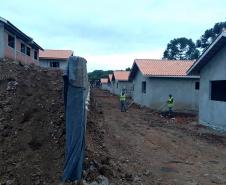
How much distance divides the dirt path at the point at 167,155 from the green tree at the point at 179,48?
7406cm

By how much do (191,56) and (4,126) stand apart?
78408 millimetres

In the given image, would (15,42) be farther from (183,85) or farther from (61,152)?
(61,152)

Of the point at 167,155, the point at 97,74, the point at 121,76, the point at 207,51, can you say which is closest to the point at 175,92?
the point at 207,51

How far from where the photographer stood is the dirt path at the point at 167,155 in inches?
320

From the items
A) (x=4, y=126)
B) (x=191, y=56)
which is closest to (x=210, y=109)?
(x=4, y=126)

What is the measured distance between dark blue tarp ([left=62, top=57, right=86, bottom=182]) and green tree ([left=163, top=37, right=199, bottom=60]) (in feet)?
272

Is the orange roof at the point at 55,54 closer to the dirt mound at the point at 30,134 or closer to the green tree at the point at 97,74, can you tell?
the dirt mound at the point at 30,134

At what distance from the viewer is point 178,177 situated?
8273 mm

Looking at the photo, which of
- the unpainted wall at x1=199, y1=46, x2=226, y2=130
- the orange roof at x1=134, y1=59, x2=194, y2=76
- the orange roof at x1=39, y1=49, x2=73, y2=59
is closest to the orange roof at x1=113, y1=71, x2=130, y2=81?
the orange roof at x1=39, y1=49, x2=73, y2=59

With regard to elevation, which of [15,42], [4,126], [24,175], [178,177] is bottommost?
[178,177]

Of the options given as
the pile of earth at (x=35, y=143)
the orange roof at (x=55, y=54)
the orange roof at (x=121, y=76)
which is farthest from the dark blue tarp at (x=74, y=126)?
the orange roof at (x=121, y=76)

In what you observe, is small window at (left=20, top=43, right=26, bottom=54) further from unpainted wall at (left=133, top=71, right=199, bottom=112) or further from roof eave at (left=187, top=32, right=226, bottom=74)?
roof eave at (left=187, top=32, right=226, bottom=74)

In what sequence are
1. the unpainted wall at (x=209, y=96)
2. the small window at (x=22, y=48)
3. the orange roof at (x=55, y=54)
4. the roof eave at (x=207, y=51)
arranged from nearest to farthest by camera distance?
the roof eave at (x=207, y=51)
the unpainted wall at (x=209, y=96)
the small window at (x=22, y=48)
the orange roof at (x=55, y=54)

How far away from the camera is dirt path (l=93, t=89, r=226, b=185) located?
8125mm
